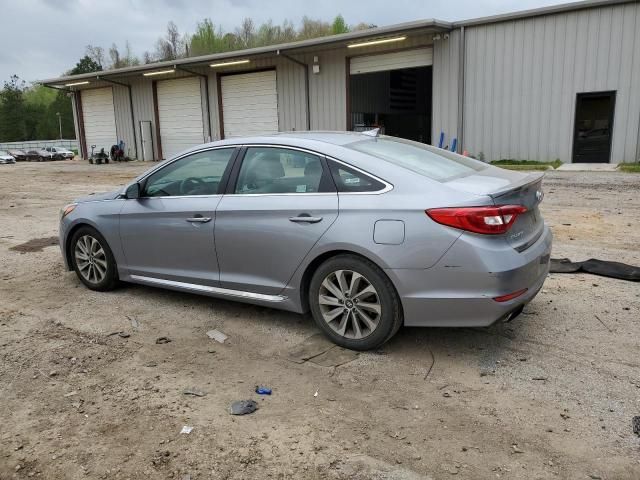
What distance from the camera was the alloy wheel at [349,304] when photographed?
3.90 metres

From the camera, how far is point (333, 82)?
72.8 ft

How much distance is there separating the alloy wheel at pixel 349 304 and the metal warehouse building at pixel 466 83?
15.6 metres

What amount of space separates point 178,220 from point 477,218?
2.59 metres

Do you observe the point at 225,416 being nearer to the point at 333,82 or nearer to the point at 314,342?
the point at 314,342

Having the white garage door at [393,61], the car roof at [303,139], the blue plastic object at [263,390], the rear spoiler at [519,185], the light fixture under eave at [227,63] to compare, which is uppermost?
the light fixture under eave at [227,63]

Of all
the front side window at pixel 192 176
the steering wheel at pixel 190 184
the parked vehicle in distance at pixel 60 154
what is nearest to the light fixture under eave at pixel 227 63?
the front side window at pixel 192 176

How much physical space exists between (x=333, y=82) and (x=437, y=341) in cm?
1930

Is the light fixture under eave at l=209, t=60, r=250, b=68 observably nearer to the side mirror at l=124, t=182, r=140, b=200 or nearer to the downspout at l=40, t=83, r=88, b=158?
the downspout at l=40, t=83, r=88, b=158

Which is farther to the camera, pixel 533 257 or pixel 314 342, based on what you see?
pixel 314 342

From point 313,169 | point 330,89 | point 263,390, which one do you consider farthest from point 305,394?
point 330,89

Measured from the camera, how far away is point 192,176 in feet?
16.3

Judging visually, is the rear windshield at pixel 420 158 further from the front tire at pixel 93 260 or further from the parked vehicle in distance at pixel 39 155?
the parked vehicle in distance at pixel 39 155

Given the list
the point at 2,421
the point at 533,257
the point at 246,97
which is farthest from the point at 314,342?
the point at 246,97

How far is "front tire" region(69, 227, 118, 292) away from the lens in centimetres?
553
